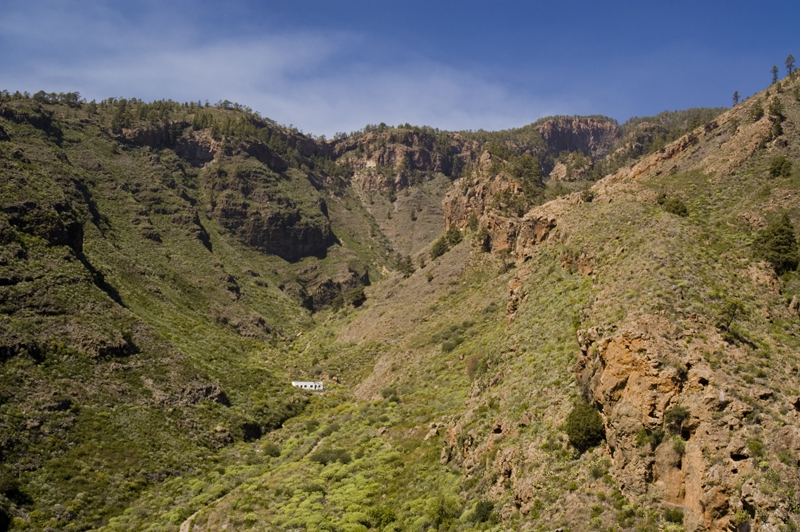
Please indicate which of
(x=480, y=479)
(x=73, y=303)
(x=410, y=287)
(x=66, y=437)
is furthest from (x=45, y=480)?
(x=410, y=287)

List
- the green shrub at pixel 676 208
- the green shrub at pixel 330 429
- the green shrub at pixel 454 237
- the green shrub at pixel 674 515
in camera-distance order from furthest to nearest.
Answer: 1. the green shrub at pixel 454 237
2. the green shrub at pixel 330 429
3. the green shrub at pixel 676 208
4. the green shrub at pixel 674 515

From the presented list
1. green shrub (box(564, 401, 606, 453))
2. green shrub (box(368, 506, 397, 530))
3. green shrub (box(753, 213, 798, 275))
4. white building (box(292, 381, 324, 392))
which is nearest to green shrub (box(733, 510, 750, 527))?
green shrub (box(564, 401, 606, 453))

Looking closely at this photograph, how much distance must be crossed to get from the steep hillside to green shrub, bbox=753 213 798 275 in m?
0.25

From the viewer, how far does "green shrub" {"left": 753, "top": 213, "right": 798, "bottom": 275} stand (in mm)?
37625

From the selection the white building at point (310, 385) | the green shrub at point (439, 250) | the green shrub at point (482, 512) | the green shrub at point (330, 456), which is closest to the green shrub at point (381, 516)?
the green shrub at point (482, 512)

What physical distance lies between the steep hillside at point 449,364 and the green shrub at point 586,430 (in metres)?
0.14

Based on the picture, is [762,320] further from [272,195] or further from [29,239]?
[272,195]

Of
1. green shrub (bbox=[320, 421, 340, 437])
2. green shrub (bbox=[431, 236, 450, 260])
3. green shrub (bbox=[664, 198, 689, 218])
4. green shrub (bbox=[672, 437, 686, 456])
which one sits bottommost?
green shrub (bbox=[320, 421, 340, 437])

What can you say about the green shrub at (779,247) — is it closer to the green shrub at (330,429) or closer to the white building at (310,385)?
the green shrub at (330,429)

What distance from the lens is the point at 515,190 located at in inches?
→ 3942

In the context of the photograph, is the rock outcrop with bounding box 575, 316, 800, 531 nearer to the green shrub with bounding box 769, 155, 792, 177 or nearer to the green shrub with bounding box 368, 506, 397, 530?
the green shrub with bounding box 368, 506, 397, 530

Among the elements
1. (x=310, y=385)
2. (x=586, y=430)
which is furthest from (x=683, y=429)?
(x=310, y=385)

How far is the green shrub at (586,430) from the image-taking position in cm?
2441

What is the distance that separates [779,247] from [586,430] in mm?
25504
